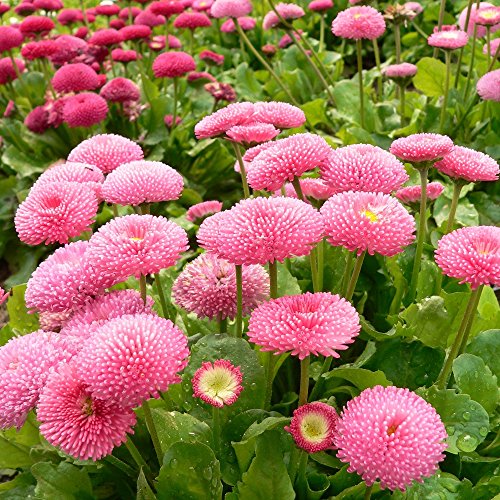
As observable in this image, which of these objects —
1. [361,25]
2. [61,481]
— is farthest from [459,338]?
[361,25]

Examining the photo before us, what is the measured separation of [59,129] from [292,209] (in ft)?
9.94

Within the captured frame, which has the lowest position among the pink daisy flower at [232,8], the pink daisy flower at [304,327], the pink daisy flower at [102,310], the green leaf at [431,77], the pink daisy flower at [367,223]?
the green leaf at [431,77]

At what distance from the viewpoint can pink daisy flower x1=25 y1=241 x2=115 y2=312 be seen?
1.49 m

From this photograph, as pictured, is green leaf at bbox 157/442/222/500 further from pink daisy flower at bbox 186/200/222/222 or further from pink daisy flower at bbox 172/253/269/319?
pink daisy flower at bbox 186/200/222/222

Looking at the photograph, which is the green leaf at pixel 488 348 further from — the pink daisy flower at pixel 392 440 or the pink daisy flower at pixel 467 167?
the pink daisy flower at pixel 392 440

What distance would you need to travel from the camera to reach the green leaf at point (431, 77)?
3777 mm

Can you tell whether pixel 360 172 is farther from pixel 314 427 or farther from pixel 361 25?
pixel 361 25

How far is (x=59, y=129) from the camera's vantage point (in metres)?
4.08

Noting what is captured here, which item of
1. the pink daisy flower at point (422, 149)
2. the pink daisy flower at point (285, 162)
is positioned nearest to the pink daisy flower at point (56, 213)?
the pink daisy flower at point (285, 162)

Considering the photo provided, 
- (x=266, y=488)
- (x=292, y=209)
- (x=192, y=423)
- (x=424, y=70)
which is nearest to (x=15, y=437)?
(x=192, y=423)

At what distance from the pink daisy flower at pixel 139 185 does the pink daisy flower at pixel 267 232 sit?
0.35 metres

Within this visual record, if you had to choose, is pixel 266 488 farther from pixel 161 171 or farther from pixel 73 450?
pixel 161 171

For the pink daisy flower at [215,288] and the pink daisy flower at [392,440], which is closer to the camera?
the pink daisy flower at [392,440]

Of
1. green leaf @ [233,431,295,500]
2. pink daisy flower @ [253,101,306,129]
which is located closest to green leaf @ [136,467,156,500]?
green leaf @ [233,431,295,500]
